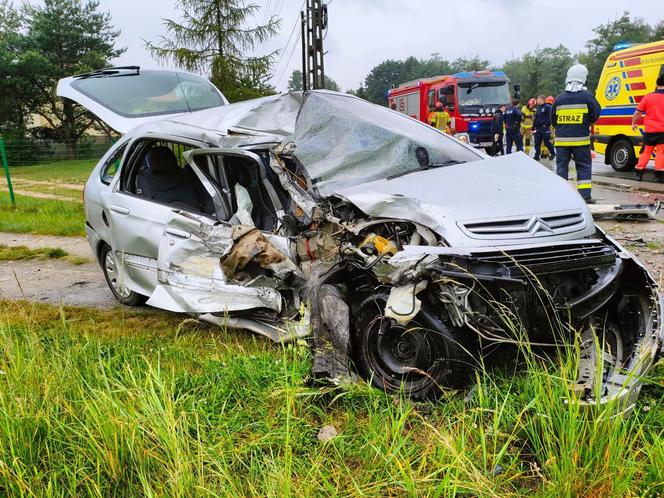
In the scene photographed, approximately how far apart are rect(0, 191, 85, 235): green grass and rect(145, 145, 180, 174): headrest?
4.56 m

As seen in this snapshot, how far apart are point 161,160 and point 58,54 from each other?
37.6 metres

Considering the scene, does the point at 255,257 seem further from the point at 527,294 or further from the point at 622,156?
the point at 622,156

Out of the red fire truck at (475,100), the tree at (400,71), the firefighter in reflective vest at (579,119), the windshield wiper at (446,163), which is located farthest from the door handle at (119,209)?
the tree at (400,71)

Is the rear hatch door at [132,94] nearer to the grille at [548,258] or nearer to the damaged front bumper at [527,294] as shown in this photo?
the damaged front bumper at [527,294]

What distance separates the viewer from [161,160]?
4.49 metres

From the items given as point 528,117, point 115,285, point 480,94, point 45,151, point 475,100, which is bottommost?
point 115,285

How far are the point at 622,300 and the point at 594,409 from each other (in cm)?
93

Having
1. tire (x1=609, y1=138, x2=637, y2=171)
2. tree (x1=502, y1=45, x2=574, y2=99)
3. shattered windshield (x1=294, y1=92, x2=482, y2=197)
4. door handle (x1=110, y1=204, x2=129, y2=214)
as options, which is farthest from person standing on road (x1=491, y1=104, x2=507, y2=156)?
tree (x1=502, y1=45, x2=574, y2=99)

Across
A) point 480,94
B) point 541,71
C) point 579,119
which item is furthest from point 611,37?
point 579,119

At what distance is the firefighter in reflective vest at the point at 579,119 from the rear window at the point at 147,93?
15.2 feet

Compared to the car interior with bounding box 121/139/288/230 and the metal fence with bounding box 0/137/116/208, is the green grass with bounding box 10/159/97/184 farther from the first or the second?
Result: the car interior with bounding box 121/139/288/230

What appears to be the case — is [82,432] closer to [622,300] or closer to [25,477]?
[25,477]

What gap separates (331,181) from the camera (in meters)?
3.33

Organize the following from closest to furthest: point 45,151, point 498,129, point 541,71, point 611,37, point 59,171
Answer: point 498,129
point 59,171
point 45,151
point 611,37
point 541,71
